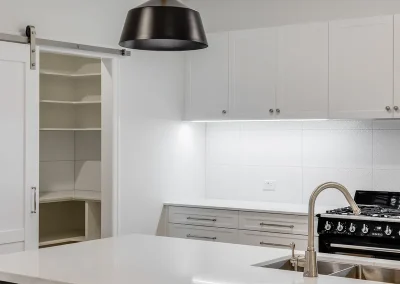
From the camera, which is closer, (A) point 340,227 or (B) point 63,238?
(A) point 340,227

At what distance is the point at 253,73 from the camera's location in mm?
5426

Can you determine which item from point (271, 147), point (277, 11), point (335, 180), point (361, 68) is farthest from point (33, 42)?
point (335, 180)

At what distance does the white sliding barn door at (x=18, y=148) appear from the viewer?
4.47 m

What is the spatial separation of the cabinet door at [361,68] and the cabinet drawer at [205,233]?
1.25m

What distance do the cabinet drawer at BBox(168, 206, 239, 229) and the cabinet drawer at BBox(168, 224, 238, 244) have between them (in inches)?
1.4

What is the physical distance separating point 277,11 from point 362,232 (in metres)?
2.14

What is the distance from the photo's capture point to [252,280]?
260 centimetres

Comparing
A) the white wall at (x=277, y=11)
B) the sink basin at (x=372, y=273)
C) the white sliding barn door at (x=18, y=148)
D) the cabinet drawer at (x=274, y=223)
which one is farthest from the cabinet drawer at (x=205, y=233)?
the sink basin at (x=372, y=273)

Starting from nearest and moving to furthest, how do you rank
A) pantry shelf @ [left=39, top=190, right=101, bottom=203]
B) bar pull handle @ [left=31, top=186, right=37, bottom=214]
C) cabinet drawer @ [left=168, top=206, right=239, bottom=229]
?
1. bar pull handle @ [left=31, top=186, right=37, bottom=214]
2. cabinet drawer @ [left=168, top=206, right=239, bottom=229]
3. pantry shelf @ [left=39, top=190, right=101, bottom=203]

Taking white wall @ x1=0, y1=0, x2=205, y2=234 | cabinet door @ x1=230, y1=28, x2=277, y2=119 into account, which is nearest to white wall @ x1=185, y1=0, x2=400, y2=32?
cabinet door @ x1=230, y1=28, x2=277, y2=119

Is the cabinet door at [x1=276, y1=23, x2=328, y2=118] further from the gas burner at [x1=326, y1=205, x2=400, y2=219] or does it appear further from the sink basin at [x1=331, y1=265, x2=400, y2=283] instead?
the sink basin at [x1=331, y1=265, x2=400, y2=283]

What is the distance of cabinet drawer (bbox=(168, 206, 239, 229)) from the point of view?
17.4ft

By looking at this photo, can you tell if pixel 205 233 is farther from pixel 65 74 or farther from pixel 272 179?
pixel 65 74

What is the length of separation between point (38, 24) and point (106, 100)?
886mm
